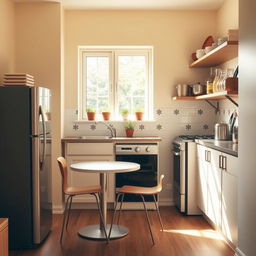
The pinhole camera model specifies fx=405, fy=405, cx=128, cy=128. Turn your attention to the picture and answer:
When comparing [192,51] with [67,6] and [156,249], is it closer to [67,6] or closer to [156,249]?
[67,6]

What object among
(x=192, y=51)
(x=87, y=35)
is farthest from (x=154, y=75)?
(x=87, y=35)

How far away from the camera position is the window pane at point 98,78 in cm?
572

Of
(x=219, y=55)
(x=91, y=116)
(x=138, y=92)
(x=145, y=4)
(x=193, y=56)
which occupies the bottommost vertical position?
(x=91, y=116)

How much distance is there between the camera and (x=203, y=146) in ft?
14.9

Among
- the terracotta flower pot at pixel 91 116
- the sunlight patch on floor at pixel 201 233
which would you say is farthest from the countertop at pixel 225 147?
the terracotta flower pot at pixel 91 116

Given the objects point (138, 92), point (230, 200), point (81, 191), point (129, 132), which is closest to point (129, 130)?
point (129, 132)

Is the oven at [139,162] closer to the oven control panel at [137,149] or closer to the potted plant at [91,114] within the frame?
the oven control panel at [137,149]

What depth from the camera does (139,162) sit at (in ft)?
16.9

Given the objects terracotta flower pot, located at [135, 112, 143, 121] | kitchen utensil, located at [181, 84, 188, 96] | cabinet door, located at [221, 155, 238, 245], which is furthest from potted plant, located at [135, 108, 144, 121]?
cabinet door, located at [221, 155, 238, 245]

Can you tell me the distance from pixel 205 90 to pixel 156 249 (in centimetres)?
238

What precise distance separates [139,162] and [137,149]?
0.17 meters

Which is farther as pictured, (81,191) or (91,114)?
(91,114)

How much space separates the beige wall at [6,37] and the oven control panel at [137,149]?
1682 millimetres

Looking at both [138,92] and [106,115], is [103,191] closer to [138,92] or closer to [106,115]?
[106,115]
